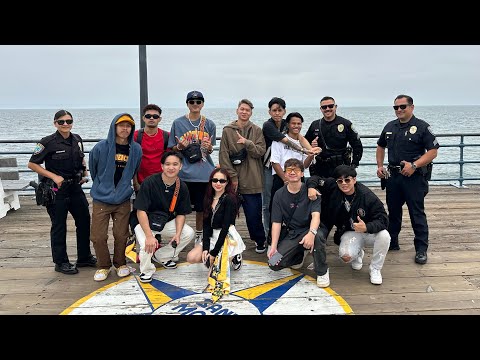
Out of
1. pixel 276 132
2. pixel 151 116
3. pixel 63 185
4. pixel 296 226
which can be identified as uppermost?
pixel 151 116

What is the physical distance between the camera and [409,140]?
14.1 feet

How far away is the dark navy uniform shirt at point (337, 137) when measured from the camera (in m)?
4.43

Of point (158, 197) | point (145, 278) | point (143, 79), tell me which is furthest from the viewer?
point (143, 79)

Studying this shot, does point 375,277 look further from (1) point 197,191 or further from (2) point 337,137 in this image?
(1) point 197,191

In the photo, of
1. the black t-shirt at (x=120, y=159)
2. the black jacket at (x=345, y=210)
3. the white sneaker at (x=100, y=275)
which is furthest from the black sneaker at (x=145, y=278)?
the black jacket at (x=345, y=210)

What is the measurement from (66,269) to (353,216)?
296 centimetres

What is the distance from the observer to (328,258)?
179 inches

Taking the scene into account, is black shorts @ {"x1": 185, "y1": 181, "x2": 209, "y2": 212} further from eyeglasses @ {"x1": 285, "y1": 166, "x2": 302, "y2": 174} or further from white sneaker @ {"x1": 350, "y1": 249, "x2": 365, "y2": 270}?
white sneaker @ {"x1": 350, "y1": 249, "x2": 365, "y2": 270}

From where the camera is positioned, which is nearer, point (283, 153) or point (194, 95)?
point (194, 95)

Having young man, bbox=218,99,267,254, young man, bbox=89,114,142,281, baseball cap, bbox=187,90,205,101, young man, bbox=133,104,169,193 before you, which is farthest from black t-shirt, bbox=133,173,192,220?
baseball cap, bbox=187,90,205,101

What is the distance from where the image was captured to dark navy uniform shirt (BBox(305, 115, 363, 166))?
4434 millimetres

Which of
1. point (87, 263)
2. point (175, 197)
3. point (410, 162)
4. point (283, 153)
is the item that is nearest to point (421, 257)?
point (410, 162)
